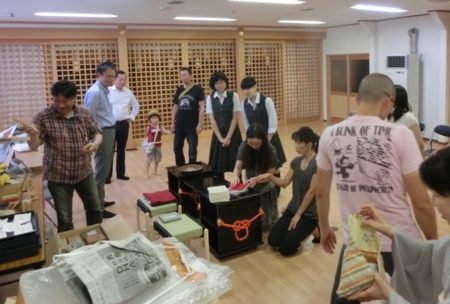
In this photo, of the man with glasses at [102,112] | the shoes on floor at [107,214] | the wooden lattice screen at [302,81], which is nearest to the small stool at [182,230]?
the man with glasses at [102,112]

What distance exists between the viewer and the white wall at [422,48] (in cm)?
733

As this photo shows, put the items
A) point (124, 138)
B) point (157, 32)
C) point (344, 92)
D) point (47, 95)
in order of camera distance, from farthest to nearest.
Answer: point (344, 92), point (157, 32), point (47, 95), point (124, 138)

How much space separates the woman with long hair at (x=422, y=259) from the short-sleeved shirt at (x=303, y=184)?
1.70 m

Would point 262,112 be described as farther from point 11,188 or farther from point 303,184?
point 11,188

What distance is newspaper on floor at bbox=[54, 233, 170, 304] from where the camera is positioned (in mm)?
1178

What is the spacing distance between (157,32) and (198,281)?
7288 mm

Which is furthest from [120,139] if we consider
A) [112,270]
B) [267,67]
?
[267,67]

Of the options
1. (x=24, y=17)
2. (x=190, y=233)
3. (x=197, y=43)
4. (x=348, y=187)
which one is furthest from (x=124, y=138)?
(x=348, y=187)

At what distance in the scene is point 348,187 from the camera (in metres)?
1.77

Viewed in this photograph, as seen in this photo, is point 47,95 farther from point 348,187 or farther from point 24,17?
point 348,187

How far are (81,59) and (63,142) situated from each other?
5.14m

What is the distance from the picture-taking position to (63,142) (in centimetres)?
296

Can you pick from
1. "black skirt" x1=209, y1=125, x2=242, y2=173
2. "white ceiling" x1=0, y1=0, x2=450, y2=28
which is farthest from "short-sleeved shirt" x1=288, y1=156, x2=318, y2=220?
"white ceiling" x1=0, y1=0, x2=450, y2=28

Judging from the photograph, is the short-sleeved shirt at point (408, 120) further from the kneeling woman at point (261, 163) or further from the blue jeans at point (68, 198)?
the blue jeans at point (68, 198)
